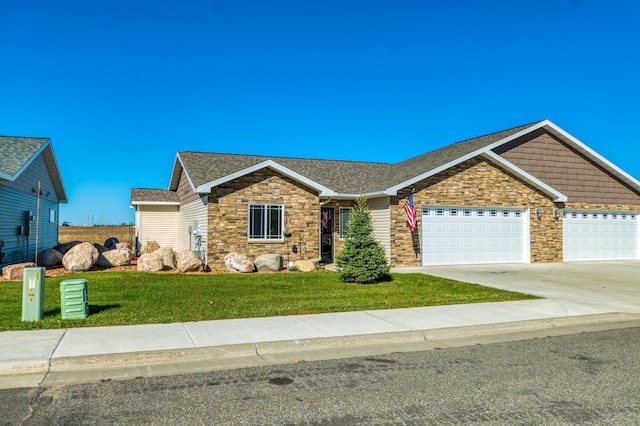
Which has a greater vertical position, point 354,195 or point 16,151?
point 16,151

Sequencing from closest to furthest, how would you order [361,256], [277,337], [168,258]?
1. [277,337]
2. [361,256]
3. [168,258]

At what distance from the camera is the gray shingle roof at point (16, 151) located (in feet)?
54.7

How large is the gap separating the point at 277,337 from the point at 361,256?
6.86m

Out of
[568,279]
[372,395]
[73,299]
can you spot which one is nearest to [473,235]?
[568,279]

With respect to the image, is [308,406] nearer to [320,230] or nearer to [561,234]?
[320,230]

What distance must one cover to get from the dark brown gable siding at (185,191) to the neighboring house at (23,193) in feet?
18.7

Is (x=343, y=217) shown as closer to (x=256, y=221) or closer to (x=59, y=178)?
(x=256, y=221)

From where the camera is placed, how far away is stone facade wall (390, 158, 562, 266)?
1895 centimetres

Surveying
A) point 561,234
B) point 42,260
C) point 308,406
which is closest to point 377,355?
point 308,406

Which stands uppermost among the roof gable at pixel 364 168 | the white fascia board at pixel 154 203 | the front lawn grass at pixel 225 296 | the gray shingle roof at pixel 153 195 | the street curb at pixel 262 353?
the roof gable at pixel 364 168

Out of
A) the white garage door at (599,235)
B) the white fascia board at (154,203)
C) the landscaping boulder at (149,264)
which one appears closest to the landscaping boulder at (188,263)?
the landscaping boulder at (149,264)

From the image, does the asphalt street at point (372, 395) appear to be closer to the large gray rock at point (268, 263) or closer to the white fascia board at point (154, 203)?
the large gray rock at point (268, 263)

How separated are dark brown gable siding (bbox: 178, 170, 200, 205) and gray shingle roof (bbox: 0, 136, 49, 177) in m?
5.85

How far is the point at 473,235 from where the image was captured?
2017 centimetres
